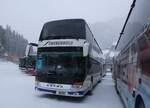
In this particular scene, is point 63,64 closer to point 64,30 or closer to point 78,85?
point 78,85

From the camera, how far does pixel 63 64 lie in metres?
9.95

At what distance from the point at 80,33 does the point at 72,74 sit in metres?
1.86

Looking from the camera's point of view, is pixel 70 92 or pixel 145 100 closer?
pixel 145 100

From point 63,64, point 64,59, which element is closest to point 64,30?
point 64,59

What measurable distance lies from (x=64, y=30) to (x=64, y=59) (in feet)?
4.56

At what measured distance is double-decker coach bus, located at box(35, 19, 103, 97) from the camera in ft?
31.7

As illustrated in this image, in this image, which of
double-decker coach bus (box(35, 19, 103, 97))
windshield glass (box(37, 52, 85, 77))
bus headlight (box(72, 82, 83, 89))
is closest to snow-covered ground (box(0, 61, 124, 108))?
double-decker coach bus (box(35, 19, 103, 97))

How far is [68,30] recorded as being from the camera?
1030cm

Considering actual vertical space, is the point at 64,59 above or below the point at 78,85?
above

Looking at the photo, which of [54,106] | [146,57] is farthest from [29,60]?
[146,57]

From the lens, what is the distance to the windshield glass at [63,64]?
31.9ft

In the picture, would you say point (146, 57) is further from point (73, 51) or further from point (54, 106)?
point (73, 51)

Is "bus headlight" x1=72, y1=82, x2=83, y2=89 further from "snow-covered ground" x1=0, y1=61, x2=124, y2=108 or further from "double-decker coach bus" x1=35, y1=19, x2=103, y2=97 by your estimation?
A: "snow-covered ground" x1=0, y1=61, x2=124, y2=108

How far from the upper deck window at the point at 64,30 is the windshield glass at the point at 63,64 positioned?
802mm
